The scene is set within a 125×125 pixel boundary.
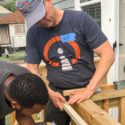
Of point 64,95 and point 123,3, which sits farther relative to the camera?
point 123,3

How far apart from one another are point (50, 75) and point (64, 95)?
343mm

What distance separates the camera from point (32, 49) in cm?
237

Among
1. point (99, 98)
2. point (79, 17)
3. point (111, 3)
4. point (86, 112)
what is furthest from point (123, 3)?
point (86, 112)

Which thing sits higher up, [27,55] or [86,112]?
[27,55]

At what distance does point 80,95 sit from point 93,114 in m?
0.30

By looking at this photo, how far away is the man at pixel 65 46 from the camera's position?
200cm

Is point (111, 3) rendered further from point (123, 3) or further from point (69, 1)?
point (69, 1)

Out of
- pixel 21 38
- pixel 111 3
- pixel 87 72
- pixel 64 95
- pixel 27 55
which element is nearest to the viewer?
pixel 64 95

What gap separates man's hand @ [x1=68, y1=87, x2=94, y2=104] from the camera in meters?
1.91

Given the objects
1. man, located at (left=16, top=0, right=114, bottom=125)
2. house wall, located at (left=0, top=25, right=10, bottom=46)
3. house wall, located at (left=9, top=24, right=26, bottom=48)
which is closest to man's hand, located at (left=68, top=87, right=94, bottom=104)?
man, located at (left=16, top=0, right=114, bottom=125)

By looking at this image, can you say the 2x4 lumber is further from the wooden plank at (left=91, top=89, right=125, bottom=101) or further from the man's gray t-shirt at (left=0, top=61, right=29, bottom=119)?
the man's gray t-shirt at (left=0, top=61, right=29, bottom=119)

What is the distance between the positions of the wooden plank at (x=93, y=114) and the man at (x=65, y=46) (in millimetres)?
66

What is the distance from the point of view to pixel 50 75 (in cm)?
233

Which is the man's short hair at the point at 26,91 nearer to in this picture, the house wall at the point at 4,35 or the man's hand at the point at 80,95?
the man's hand at the point at 80,95
